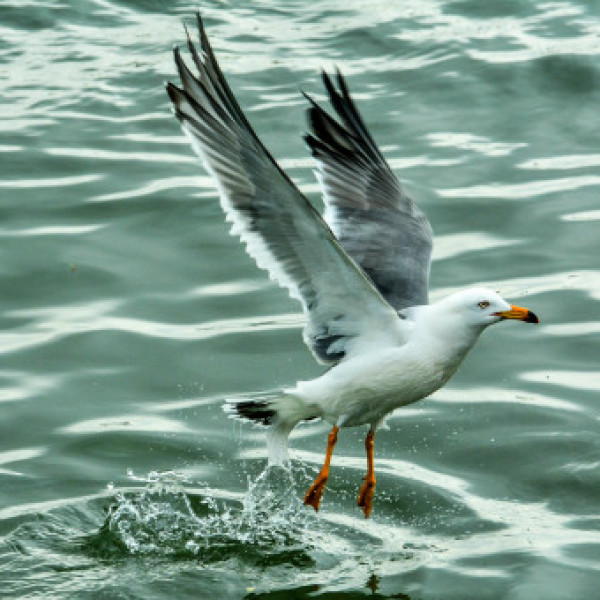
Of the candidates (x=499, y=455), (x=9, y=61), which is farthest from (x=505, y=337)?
(x=9, y=61)

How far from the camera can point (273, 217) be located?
649 centimetres

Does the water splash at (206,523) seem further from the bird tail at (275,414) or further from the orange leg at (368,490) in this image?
the orange leg at (368,490)

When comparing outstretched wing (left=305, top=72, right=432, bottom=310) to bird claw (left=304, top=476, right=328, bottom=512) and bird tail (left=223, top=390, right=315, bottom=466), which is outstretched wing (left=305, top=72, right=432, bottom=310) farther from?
bird claw (left=304, top=476, right=328, bottom=512)

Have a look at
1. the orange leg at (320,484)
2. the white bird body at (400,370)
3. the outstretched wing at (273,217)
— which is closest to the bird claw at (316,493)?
the orange leg at (320,484)

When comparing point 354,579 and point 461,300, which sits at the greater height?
point 461,300

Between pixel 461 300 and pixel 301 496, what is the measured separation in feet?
5.35

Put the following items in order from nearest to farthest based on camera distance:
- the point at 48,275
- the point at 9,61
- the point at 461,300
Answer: the point at 461,300 → the point at 48,275 → the point at 9,61

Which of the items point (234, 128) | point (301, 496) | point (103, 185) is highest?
point (234, 128)

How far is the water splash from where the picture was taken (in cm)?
720

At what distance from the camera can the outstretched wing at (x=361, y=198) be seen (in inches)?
311

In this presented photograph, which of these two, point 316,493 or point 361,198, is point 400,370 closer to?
point 316,493

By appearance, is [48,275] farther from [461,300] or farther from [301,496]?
[461,300]

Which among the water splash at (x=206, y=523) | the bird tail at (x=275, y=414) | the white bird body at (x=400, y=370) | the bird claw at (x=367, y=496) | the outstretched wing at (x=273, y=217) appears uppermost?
the outstretched wing at (x=273, y=217)

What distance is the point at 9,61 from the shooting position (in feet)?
47.3
